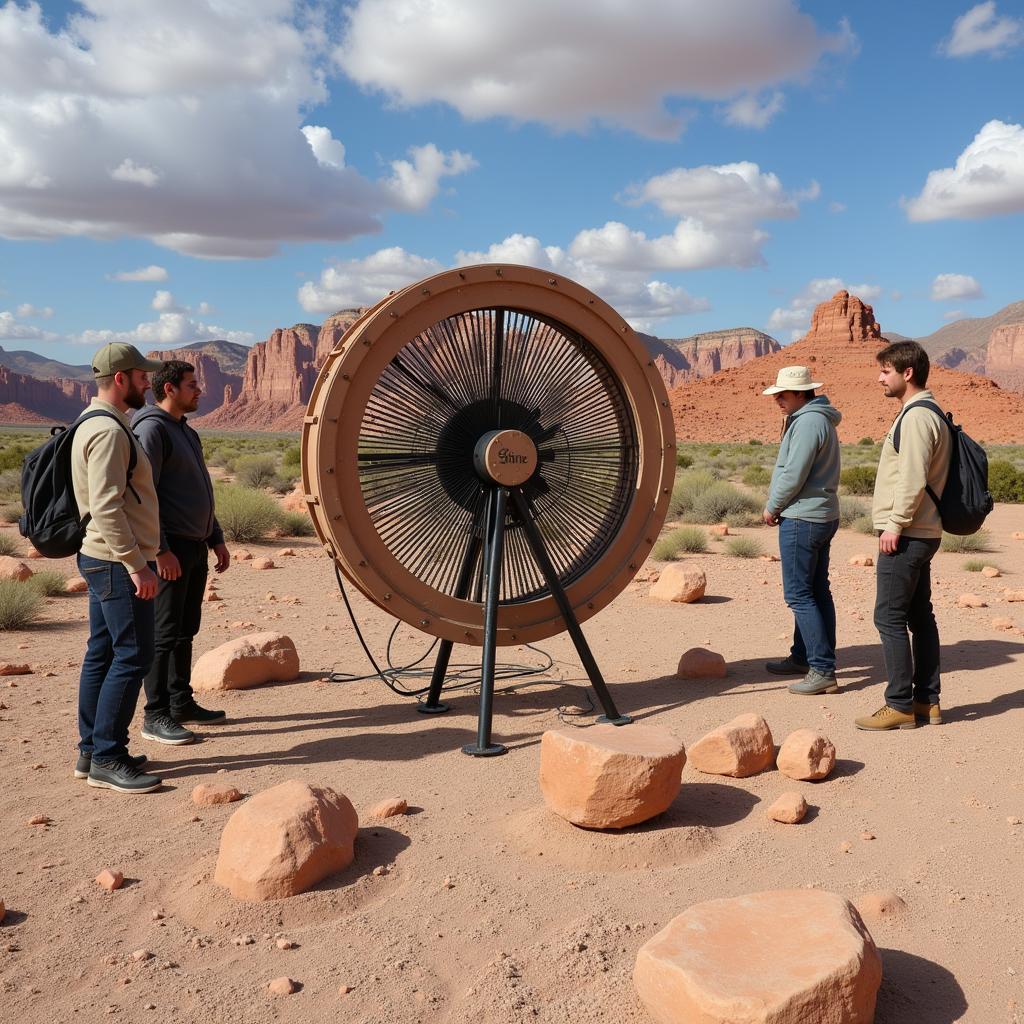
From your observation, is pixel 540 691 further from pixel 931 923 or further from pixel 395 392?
pixel 931 923

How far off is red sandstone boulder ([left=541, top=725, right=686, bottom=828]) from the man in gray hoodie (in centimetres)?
225

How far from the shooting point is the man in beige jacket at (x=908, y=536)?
4816 millimetres

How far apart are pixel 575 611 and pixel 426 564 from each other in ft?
2.98

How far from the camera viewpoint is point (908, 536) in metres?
4.93

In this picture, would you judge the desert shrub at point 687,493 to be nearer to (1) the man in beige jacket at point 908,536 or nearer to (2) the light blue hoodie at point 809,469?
(2) the light blue hoodie at point 809,469

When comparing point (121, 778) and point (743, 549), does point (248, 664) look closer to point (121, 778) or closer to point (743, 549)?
point (121, 778)

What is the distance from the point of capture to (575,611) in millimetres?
5422

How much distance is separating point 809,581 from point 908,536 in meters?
1.06

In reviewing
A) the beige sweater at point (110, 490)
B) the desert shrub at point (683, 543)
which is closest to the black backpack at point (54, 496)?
the beige sweater at point (110, 490)

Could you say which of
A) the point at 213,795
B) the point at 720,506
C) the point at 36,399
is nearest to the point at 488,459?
the point at 213,795

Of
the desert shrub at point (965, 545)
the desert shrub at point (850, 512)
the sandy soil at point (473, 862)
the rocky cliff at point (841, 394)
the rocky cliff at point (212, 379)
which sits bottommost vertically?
the sandy soil at point (473, 862)

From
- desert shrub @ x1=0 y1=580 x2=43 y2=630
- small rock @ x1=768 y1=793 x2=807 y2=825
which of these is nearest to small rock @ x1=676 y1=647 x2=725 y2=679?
small rock @ x1=768 y1=793 x2=807 y2=825

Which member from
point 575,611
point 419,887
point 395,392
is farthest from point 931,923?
point 395,392

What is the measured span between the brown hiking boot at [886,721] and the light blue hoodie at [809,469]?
1.28 m
